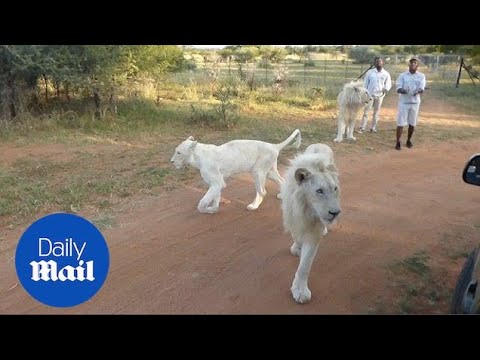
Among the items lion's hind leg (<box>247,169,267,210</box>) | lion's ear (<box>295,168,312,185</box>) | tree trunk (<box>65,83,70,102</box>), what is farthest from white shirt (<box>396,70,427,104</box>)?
tree trunk (<box>65,83,70,102</box>)

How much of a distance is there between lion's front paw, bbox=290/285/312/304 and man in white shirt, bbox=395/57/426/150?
20.3ft

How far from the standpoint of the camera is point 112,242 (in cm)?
466

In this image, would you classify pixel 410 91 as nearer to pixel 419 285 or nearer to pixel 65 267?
pixel 419 285

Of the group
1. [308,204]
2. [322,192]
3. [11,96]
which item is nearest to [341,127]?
[308,204]

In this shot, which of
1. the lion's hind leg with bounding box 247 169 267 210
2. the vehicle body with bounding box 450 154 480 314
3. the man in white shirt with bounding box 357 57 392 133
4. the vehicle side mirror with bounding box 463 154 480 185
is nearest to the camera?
the vehicle body with bounding box 450 154 480 314

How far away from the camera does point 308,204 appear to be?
3.62 meters

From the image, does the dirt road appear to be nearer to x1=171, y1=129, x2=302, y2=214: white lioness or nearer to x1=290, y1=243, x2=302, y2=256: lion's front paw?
x1=290, y1=243, x2=302, y2=256: lion's front paw

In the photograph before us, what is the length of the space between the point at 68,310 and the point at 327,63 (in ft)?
62.4

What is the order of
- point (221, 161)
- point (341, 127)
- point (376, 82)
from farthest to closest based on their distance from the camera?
1. point (376, 82)
2. point (341, 127)
3. point (221, 161)

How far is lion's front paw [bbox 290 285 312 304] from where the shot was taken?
364 centimetres

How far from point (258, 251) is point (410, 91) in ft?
19.4

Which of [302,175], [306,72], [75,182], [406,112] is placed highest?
[302,175]

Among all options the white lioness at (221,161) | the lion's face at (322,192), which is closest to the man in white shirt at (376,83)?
the white lioness at (221,161)

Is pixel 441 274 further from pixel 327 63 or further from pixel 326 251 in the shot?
pixel 327 63
